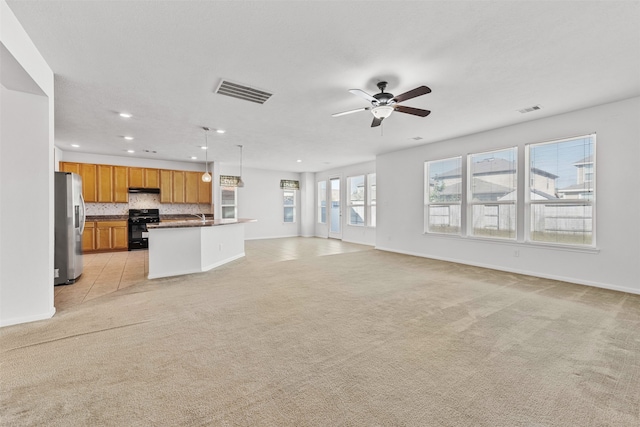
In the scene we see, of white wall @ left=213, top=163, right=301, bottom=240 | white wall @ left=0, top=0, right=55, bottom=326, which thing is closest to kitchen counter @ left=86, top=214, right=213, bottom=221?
white wall @ left=213, top=163, right=301, bottom=240

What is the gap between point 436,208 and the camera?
662 centimetres

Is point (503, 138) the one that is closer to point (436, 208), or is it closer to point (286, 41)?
point (436, 208)

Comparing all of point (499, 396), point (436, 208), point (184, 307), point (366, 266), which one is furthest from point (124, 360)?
point (436, 208)

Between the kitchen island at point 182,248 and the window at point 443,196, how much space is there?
4750mm

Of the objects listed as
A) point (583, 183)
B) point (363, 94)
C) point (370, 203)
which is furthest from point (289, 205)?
point (583, 183)

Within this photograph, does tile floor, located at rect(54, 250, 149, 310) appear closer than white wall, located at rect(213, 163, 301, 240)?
Yes

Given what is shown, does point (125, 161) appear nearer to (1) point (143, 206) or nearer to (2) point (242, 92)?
(1) point (143, 206)

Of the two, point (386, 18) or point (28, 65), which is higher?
point (386, 18)

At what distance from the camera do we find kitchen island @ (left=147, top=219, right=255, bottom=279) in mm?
4766

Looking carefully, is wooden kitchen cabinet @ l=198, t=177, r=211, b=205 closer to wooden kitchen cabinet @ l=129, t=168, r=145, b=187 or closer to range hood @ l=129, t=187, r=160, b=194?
range hood @ l=129, t=187, r=160, b=194

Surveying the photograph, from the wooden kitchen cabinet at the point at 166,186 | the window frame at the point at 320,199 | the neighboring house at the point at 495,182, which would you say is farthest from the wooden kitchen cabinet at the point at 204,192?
the neighboring house at the point at 495,182

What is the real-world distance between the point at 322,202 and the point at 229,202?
3658 mm

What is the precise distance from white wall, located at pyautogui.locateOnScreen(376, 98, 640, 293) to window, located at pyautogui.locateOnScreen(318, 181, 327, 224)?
5191mm

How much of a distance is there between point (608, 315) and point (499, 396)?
8.10 ft
